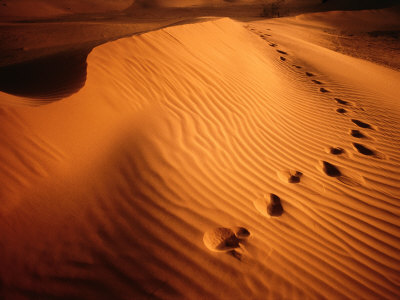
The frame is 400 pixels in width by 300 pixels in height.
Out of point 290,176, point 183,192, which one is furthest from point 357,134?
point 183,192

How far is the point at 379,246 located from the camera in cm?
172

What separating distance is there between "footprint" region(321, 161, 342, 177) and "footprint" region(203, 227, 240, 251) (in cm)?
144

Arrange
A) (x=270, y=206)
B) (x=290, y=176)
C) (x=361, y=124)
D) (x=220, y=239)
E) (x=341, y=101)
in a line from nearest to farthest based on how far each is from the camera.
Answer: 1. (x=220, y=239)
2. (x=270, y=206)
3. (x=290, y=176)
4. (x=361, y=124)
5. (x=341, y=101)

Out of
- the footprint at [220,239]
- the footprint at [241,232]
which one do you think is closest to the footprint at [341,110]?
the footprint at [241,232]

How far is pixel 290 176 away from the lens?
231cm

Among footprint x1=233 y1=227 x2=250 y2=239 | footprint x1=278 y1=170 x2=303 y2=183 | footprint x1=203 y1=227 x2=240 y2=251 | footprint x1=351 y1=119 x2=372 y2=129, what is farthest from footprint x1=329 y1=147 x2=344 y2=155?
footprint x1=203 y1=227 x2=240 y2=251

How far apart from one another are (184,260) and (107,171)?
1.19m

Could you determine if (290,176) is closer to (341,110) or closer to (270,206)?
(270,206)

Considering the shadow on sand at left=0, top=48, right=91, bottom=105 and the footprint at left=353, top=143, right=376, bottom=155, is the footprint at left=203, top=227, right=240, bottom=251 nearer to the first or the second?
the footprint at left=353, top=143, right=376, bottom=155

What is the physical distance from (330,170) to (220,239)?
1.63m

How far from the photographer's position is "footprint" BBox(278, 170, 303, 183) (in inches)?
89.4

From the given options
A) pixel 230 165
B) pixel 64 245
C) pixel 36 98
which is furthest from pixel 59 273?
pixel 36 98

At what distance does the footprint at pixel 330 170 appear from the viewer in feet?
7.72

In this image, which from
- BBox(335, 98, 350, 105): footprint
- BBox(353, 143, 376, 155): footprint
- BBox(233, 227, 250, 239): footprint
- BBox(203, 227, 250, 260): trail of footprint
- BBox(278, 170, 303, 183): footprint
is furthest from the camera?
BBox(335, 98, 350, 105): footprint
